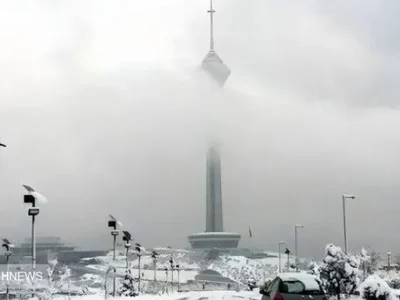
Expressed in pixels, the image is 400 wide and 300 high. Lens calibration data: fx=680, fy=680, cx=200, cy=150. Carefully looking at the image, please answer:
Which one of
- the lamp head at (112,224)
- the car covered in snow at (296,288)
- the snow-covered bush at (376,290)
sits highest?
the lamp head at (112,224)

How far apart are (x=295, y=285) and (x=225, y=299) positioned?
11.2 metres

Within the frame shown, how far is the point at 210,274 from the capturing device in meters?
170

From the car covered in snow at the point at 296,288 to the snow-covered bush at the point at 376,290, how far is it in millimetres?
5466

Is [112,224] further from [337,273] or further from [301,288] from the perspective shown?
[301,288]

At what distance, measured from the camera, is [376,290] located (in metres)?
26.7

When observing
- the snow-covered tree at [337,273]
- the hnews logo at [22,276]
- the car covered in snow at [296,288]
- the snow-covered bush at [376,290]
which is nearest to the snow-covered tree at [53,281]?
the hnews logo at [22,276]

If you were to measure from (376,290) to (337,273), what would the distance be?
5650mm

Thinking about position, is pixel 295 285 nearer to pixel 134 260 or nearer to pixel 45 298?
pixel 45 298

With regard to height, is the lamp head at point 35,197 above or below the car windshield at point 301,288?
above

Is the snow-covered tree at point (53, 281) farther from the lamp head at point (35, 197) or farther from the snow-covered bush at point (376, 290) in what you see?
the snow-covered bush at point (376, 290)

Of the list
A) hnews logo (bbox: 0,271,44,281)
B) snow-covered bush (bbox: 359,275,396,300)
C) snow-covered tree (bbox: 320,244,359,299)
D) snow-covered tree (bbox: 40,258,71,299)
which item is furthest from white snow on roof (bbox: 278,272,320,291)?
snow-covered tree (bbox: 40,258,71,299)

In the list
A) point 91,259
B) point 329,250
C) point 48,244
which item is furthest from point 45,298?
point 91,259

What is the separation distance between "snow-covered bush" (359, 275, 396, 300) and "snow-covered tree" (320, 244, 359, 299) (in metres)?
4.97

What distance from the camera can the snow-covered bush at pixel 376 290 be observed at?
87.2 ft
